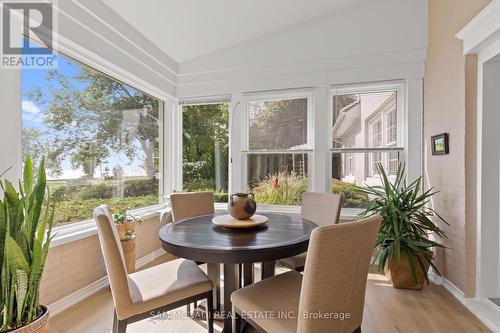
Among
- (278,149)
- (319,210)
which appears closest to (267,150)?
(278,149)

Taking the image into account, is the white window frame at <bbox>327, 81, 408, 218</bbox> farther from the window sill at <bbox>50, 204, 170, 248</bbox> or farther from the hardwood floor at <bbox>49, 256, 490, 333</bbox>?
the window sill at <bbox>50, 204, 170, 248</bbox>

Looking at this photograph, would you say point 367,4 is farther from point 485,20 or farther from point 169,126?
point 169,126

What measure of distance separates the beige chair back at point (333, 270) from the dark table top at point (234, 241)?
0.35 meters

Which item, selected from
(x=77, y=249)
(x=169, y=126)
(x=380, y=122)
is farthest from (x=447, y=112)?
(x=77, y=249)

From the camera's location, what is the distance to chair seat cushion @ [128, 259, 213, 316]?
1.45m

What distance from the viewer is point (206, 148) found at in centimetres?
395

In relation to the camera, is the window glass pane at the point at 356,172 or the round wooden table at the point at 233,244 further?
the window glass pane at the point at 356,172

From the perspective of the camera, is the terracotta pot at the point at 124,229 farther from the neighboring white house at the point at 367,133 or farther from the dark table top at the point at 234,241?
the neighboring white house at the point at 367,133

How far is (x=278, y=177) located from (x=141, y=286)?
2346 mm

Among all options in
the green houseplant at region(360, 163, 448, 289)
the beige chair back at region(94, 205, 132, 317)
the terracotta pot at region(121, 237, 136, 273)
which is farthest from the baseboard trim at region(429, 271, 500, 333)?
the terracotta pot at region(121, 237, 136, 273)

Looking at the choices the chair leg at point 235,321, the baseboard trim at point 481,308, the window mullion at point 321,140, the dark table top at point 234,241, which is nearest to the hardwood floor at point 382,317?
the baseboard trim at point 481,308

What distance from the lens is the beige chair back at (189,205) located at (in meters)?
2.49

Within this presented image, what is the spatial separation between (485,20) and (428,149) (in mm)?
1307

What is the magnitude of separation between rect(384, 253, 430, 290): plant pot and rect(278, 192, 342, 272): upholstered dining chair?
85 centimetres
